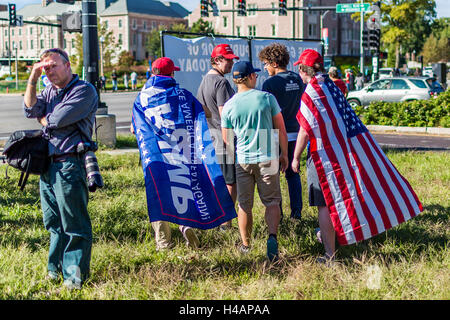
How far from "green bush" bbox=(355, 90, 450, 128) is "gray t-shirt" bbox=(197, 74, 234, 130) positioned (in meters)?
11.9

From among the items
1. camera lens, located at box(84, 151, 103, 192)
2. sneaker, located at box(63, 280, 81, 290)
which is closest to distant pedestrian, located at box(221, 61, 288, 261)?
camera lens, located at box(84, 151, 103, 192)

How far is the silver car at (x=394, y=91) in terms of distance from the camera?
71.6 ft

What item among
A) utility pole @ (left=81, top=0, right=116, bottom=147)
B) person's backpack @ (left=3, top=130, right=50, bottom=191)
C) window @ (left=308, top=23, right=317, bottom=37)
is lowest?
person's backpack @ (left=3, top=130, right=50, bottom=191)

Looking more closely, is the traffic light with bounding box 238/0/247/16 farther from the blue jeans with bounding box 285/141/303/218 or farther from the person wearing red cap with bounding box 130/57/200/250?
the person wearing red cap with bounding box 130/57/200/250

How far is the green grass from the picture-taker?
4.24 metres

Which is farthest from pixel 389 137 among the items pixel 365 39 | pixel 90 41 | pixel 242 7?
pixel 242 7

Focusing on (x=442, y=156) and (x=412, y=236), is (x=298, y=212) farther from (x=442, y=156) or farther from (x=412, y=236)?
(x=442, y=156)

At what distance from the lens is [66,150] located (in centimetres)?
427

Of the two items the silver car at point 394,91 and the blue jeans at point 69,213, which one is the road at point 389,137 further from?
the blue jeans at point 69,213

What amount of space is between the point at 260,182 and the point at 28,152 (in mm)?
2020

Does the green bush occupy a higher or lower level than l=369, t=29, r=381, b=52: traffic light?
lower

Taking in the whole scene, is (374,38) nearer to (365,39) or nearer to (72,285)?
(365,39)

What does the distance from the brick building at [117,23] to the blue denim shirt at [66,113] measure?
92.1 meters

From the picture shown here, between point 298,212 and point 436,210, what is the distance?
1.66 m
